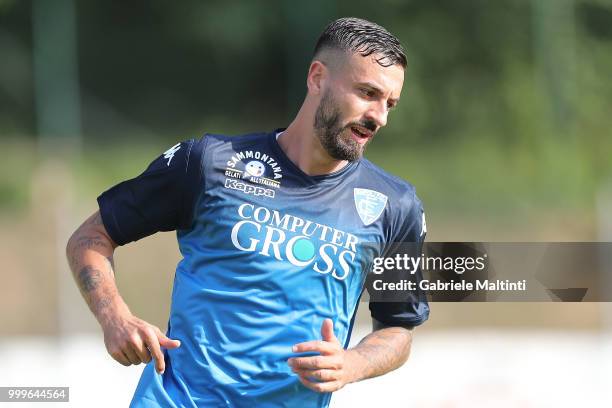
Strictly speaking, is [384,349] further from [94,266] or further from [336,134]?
[94,266]

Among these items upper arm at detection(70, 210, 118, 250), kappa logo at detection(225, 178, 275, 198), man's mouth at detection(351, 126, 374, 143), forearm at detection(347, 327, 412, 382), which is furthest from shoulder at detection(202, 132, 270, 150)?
forearm at detection(347, 327, 412, 382)

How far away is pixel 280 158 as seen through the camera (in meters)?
3.83

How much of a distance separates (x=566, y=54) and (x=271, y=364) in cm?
830

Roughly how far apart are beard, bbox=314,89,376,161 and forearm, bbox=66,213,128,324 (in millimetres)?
828

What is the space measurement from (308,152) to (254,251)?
430mm

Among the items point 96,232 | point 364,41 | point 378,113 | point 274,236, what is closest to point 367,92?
point 378,113

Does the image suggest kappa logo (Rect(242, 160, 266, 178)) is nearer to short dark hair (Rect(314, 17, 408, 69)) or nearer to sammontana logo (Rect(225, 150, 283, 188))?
sammontana logo (Rect(225, 150, 283, 188))

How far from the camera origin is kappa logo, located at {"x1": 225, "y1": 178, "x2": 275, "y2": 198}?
147 inches

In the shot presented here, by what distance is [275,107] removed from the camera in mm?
11234

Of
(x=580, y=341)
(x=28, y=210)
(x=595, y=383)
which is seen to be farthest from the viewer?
(x=28, y=210)

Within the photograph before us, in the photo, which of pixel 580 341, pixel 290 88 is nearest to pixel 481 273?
pixel 580 341

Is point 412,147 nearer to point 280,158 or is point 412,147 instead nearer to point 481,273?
point 481,273

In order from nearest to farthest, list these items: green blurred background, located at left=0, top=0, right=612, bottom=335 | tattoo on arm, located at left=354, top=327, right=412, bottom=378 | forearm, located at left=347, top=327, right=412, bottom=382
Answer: forearm, located at left=347, top=327, right=412, bottom=382, tattoo on arm, located at left=354, top=327, right=412, bottom=378, green blurred background, located at left=0, top=0, right=612, bottom=335

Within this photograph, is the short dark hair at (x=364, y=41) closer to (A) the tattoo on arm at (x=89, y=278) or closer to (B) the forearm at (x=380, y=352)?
(B) the forearm at (x=380, y=352)
